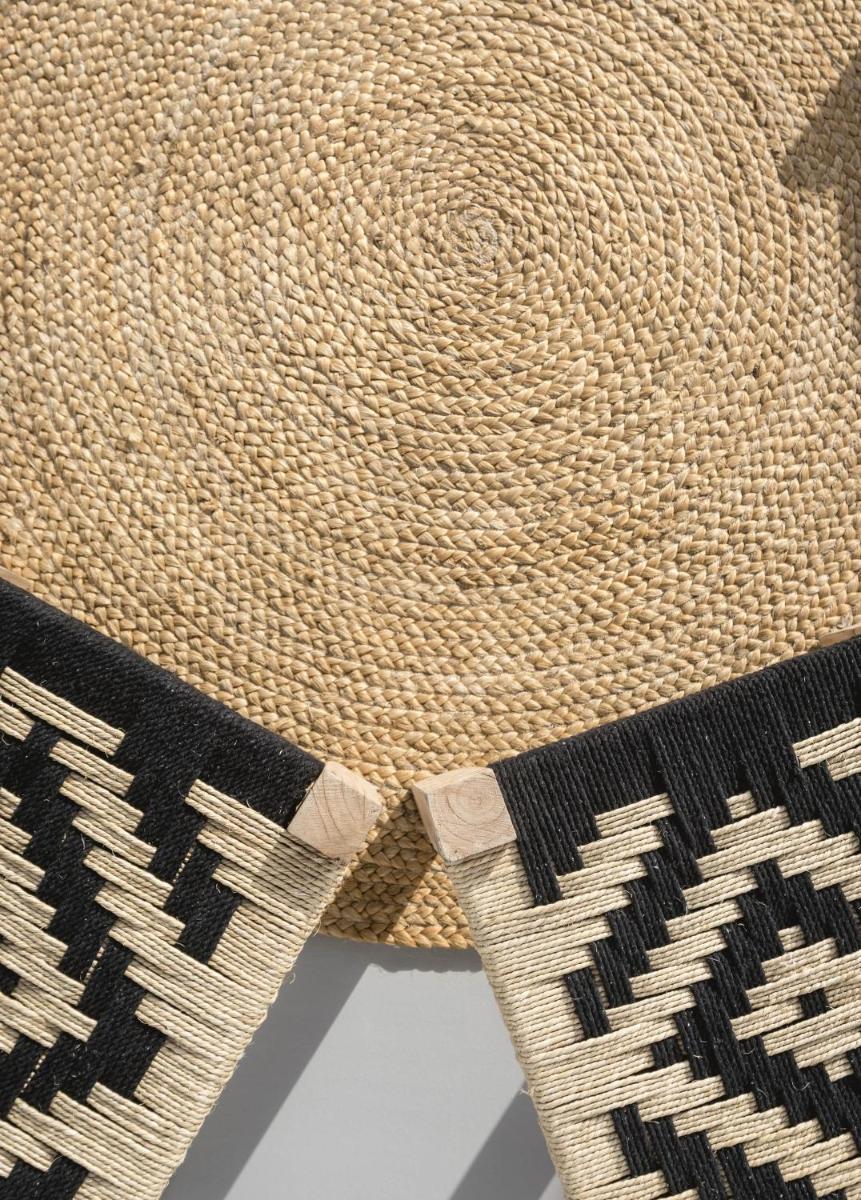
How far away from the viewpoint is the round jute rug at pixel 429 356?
0.85 m

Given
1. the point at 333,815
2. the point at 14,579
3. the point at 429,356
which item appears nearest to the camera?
the point at 333,815

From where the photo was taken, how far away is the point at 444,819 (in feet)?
2.18

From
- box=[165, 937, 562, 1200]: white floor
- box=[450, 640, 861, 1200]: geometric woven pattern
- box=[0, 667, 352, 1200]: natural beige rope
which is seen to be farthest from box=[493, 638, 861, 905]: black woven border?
box=[165, 937, 562, 1200]: white floor

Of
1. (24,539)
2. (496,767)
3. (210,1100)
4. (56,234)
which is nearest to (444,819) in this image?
(496,767)

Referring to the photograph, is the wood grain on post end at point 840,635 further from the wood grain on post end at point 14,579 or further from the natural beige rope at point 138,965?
the wood grain on post end at point 14,579

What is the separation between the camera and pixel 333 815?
653 millimetres

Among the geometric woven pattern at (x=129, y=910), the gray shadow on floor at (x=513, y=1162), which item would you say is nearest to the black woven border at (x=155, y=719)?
the geometric woven pattern at (x=129, y=910)

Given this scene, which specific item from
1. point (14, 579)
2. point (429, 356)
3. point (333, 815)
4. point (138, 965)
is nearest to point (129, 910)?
point (138, 965)

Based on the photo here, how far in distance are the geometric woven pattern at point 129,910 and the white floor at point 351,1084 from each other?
266 millimetres

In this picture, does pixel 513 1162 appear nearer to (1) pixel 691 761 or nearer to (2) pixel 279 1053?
(2) pixel 279 1053

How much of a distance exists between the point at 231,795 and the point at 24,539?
32 centimetres

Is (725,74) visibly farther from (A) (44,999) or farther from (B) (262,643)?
(A) (44,999)

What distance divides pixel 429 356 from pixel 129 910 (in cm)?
47

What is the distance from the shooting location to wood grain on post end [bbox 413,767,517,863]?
66cm
